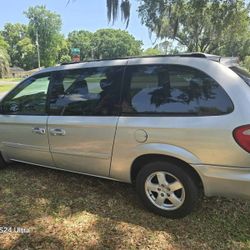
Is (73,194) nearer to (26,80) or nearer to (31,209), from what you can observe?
(31,209)

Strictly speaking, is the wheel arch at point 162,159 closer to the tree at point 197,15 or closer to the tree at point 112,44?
the tree at point 197,15

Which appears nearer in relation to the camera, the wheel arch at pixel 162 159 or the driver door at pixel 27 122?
the wheel arch at pixel 162 159

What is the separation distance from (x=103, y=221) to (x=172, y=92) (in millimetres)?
1470

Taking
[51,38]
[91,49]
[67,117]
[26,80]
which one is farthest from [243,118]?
[91,49]

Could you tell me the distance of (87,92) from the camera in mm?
3742

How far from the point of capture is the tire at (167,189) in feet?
10.2

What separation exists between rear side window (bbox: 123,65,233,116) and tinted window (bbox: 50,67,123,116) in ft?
0.55

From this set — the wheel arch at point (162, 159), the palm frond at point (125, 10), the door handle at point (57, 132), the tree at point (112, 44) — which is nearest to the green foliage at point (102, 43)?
the tree at point (112, 44)

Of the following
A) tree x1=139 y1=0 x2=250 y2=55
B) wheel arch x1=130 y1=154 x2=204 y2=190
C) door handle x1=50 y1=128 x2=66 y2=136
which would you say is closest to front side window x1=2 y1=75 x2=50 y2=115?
door handle x1=50 y1=128 x2=66 y2=136

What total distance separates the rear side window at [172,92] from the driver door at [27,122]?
4.10 ft

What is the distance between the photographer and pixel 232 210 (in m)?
3.48

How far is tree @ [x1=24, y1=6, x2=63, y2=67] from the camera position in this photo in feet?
273

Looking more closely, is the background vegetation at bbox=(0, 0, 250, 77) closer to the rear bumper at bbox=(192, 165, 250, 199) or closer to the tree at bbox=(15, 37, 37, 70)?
the tree at bbox=(15, 37, 37, 70)

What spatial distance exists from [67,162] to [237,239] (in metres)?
2.08
